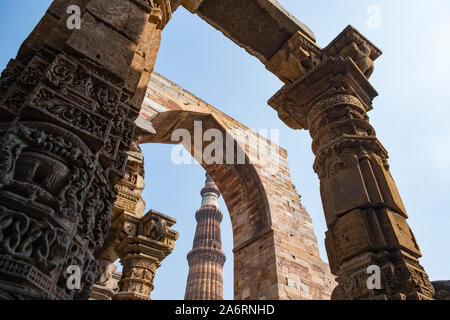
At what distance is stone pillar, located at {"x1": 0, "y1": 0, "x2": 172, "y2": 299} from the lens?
1.12 metres

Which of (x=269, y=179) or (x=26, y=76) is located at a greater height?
(x=269, y=179)

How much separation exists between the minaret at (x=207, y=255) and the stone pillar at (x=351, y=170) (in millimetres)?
15552

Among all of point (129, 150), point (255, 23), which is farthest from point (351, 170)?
point (255, 23)

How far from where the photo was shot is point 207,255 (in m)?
21.2

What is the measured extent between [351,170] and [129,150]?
221 centimetres

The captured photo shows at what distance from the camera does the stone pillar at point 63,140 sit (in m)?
1.12

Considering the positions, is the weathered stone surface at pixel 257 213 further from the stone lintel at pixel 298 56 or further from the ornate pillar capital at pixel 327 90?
the ornate pillar capital at pixel 327 90

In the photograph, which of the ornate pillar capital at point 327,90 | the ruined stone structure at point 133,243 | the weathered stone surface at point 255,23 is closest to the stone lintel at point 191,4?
the weathered stone surface at point 255,23

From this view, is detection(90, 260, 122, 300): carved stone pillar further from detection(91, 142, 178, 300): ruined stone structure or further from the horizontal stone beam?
the horizontal stone beam

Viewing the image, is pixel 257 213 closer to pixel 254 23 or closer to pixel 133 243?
pixel 133 243

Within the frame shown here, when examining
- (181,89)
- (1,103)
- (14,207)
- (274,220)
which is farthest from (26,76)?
(181,89)

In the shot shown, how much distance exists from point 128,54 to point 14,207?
1171 millimetres

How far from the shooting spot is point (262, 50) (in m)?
4.86

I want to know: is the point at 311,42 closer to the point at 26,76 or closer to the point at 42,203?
the point at 26,76
